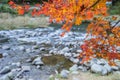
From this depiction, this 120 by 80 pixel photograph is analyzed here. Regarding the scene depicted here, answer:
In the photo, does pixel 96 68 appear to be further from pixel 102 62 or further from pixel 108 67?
pixel 102 62

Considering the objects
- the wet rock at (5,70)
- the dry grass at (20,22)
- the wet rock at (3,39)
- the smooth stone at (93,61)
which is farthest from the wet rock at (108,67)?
the dry grass at (20,22)

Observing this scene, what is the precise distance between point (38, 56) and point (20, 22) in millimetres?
9144

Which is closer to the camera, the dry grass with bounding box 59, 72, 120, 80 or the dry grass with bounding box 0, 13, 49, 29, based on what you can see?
the dry grass with bounding box 59, 72, 120, 80

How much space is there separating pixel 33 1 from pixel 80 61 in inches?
821

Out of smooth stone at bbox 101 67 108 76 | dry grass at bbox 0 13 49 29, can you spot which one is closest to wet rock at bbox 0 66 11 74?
smooth stone at bbox 101 67 108 76

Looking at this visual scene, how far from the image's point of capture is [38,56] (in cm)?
1029

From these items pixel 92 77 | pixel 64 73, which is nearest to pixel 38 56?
pixel 64 73

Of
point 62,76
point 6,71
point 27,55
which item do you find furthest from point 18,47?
point 62,76

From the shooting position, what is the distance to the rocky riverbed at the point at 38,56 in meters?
Answer: 8.26

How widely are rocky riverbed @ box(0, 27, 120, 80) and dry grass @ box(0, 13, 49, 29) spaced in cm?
218

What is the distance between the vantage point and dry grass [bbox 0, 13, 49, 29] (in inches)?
705

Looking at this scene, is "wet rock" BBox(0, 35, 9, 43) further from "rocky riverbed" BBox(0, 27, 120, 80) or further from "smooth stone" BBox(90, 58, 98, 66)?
"smooth stone" BBox(90, 58, 98, 66)

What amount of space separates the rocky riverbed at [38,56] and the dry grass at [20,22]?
2.18 metres

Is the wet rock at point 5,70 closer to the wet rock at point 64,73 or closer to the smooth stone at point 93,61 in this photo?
the wet rock at point 64,73
